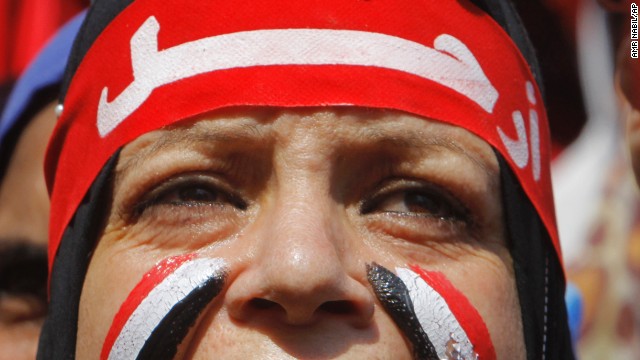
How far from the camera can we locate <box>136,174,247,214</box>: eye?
2.24 meters

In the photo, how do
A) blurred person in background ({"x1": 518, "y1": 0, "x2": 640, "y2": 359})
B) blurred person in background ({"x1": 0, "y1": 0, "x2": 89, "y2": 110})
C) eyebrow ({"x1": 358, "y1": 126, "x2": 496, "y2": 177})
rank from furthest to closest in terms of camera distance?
blurred person in background ({"x1": 0, "y1": 0, "x2": 89, "y2": 110}) → blurred person in background ({"x1": 518, "y1": 0, "x2": 640, "y2": 359}) → eyebrow ({"x1": 358, "y1": 126, "x2": 496, "y2": 177})

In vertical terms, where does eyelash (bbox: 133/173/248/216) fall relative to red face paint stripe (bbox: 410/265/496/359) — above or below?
above

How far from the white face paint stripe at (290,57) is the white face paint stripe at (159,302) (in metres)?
0.41

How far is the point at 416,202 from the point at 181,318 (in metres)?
0.56

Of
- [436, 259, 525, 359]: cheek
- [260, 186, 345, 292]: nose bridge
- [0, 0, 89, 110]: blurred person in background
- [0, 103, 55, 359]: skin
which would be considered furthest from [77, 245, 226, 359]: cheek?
[0, 0, 89, 110]: blurred person in background

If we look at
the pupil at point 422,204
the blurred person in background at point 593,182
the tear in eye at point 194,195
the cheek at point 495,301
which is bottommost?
the blurred person in background at point 593,182

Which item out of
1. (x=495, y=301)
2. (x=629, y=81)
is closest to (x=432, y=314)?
(x=495, y=301)

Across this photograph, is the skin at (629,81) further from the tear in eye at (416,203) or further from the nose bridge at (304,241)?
the nose bridge at (304,241)

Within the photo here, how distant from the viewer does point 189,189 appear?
7.50 feet

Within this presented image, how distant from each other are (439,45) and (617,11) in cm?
68

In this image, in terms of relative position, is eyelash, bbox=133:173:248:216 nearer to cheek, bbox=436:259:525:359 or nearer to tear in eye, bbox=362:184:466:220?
tear in eye, bbox=362:184:466:220

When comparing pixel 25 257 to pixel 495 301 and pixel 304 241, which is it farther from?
pixel 495 301

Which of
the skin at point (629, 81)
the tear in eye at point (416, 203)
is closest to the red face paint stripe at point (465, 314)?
the tear in eye at point (416, 203)

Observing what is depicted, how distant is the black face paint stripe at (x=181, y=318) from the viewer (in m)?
2.08
